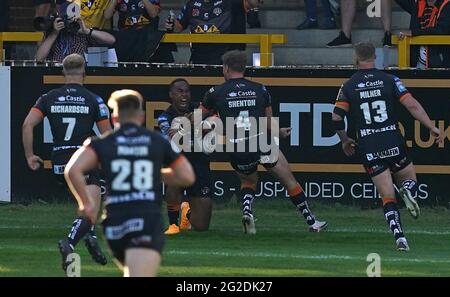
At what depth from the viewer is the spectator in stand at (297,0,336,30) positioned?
19.8 metres

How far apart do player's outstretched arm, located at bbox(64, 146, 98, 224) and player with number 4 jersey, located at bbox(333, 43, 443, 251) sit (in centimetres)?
490

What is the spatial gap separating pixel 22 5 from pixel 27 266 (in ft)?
30.5

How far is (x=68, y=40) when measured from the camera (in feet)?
60.0

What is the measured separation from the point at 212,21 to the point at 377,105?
174 inches

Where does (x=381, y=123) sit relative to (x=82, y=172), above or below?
above

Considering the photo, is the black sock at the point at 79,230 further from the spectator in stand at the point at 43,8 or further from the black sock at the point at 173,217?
the spectator in stand at the point at 43,8

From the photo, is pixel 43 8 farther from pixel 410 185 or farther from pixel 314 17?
pixel 410 185

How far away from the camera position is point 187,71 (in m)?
17.8


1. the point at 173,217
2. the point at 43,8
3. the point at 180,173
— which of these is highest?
the point at 43,8

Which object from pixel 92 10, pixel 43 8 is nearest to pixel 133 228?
pixel 92 10

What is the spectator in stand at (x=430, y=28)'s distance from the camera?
58.9 ft

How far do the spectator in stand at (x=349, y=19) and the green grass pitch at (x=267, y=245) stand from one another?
266 cm

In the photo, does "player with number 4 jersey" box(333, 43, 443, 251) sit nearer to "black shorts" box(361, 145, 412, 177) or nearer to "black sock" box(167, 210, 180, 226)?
"black shorts" box(361, 145, 412, 177)
